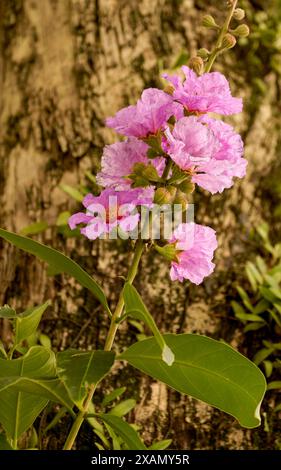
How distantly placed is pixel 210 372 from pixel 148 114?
43 cm

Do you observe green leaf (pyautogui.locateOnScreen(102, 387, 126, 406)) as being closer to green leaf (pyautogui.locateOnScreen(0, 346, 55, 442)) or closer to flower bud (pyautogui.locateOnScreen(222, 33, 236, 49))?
green leaf (pyautogui.locateOnScreen(0, 346, 55, 442))

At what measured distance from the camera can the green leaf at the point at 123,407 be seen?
4.67ft

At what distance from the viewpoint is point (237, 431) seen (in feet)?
4.97

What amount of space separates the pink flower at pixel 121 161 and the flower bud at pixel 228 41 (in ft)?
0.74

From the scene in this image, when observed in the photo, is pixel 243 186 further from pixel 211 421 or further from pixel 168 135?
pixel 168 135

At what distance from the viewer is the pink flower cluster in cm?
99

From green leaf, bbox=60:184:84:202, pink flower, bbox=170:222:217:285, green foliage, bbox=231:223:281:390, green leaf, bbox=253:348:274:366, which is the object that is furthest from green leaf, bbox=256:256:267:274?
pink flower, bbox=170:222:217:285

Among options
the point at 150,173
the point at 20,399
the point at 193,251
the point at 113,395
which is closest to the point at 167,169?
the point at 150,173

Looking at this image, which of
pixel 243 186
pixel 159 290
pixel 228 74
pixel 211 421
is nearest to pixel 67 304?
A: pixel 159 290

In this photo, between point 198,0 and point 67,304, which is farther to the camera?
point 198,0

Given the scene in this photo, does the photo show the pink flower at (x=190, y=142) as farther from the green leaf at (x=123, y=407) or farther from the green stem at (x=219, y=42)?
the green leaf at (x=123, y=407)

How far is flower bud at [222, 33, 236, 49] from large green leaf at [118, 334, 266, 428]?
49 cm

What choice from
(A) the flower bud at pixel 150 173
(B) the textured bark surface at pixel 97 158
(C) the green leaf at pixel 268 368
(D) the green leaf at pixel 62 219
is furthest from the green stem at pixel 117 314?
(D) the green leaf at pixel 62 219

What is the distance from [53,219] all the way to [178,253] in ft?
2.75
